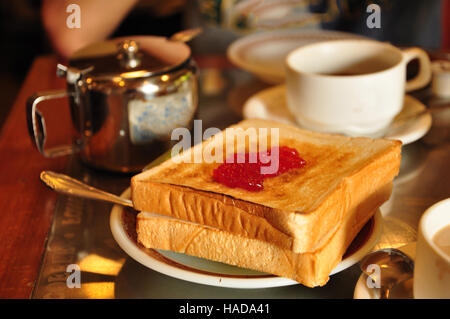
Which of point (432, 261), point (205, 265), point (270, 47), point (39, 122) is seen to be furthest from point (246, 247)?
point (270, 47)

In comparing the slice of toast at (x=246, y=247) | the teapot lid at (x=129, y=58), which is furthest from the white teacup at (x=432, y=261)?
the teapot lid at (x=129, y=58)

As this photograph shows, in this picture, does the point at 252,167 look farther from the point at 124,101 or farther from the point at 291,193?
the point at 124,101

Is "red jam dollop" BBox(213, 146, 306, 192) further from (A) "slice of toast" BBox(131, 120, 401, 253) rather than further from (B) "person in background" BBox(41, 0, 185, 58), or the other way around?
(B) "person in background" BBox(41, 0, 185, 58)

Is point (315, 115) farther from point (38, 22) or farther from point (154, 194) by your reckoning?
point (38, 22)

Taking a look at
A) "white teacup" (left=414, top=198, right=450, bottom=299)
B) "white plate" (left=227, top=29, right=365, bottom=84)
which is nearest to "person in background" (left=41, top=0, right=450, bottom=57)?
"white plate" (left=227, top=29, right=365, bottom=84)
